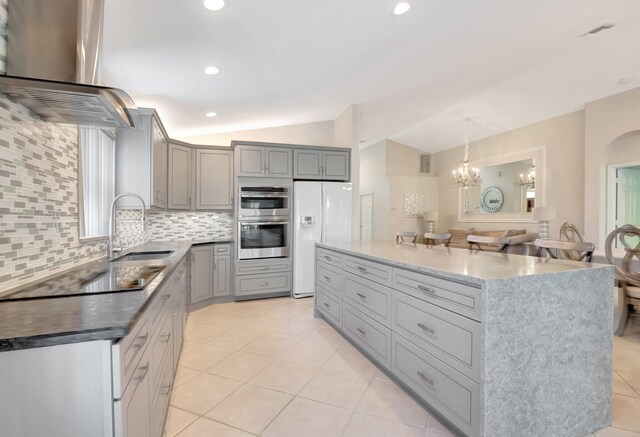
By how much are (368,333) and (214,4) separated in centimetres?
254

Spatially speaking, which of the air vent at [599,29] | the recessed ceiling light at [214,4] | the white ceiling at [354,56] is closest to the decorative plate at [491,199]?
the white ceiling at [354,56]

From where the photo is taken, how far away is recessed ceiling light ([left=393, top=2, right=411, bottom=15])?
237cm

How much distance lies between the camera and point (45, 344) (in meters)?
0.73

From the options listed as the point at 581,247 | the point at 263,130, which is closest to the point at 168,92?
the point at 263,130

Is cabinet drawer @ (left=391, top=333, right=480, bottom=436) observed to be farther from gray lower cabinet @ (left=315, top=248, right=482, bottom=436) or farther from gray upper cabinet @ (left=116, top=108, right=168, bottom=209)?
gray upper cabinet @ (left=116, top=108, right=168, bottom=209)

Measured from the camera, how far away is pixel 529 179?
6102 mm

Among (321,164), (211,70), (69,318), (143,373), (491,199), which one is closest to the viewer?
(69,318)

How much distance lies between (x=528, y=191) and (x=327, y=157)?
444 cm

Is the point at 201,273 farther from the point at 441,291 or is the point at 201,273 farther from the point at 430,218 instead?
the point at 430,218

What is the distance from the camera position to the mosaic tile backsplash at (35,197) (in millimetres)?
1212

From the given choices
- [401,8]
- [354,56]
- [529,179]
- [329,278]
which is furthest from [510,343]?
[529,179]

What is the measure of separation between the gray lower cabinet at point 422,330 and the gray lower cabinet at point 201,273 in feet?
6.75

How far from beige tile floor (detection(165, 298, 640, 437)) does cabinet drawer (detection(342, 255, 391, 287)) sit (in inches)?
28.0

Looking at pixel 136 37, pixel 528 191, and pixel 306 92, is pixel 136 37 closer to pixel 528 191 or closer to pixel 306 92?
pixel 306 92
